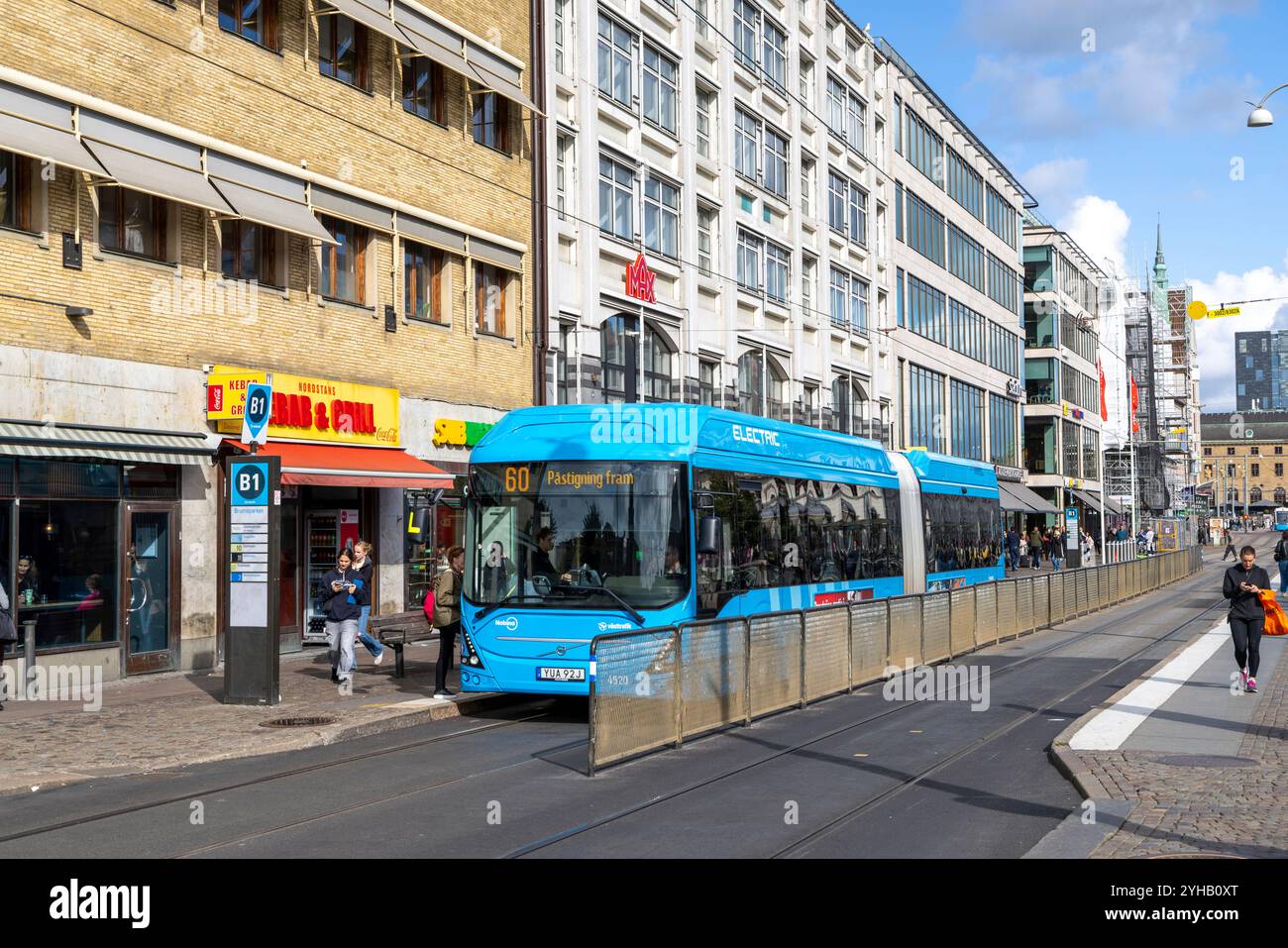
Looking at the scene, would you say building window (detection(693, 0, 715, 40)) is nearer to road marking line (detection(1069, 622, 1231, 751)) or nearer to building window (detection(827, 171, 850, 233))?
building window (detection(827, 171, 850, 233))

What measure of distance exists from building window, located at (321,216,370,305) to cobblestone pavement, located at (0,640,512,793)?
281 inches

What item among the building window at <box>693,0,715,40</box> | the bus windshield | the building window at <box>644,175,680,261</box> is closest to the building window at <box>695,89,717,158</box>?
the building window at <box>693,0,715,40</box>

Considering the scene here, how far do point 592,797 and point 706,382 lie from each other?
2803 centimetres

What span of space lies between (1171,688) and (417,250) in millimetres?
15449

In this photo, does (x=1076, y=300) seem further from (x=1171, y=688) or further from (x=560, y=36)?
(x=1171, y=688)

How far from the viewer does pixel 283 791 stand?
1059 cm

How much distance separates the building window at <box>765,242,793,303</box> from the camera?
42.4 m

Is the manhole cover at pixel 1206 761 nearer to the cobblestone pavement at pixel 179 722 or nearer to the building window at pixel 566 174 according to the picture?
the cobblestone pavement at pixel 179 722

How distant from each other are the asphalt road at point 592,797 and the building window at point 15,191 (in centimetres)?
847

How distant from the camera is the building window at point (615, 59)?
107 ft

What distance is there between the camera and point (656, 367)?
3534cm

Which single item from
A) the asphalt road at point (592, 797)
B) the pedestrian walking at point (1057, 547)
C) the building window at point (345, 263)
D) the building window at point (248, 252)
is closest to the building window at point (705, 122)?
the building window at point (345, 263)
